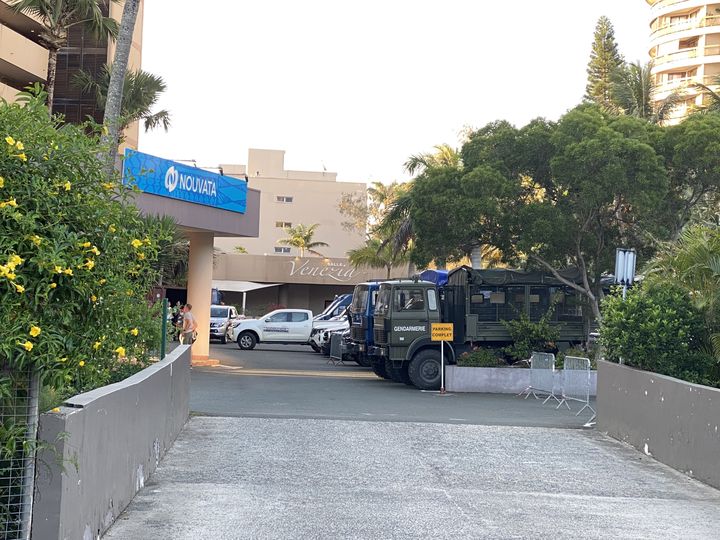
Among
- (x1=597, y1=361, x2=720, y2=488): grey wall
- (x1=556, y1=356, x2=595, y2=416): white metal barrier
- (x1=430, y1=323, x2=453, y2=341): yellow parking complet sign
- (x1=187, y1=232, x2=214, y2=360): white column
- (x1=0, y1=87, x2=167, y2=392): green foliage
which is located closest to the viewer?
(x1=0, y1=87, x2=167, y2=392): green foliage

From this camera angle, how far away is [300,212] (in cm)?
8644

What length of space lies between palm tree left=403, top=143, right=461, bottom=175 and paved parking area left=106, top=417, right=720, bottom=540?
94.2ft

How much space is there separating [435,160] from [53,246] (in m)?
43.6

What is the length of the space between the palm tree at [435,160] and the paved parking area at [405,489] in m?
28.7

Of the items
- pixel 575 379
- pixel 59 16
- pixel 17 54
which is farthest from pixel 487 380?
pixel 17 54

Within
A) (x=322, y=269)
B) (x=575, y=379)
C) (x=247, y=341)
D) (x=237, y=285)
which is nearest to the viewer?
(x=575, y=379)

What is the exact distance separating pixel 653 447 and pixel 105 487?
818cm

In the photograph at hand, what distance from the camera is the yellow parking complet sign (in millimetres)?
22984

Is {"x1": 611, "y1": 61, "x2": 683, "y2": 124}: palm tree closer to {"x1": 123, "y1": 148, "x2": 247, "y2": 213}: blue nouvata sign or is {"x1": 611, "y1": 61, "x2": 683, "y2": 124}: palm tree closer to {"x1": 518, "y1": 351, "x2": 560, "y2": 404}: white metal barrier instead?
{"x1": 123, "y1": 148, "x2": 247, "y2": 213}: blue nouvata sign

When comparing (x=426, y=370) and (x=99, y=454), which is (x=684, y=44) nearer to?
(x=426, y=370)

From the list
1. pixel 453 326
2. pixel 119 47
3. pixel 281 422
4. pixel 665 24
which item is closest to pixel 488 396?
pixel 453 326

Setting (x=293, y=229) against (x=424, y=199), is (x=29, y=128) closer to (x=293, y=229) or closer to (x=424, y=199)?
(x=424, y=199)

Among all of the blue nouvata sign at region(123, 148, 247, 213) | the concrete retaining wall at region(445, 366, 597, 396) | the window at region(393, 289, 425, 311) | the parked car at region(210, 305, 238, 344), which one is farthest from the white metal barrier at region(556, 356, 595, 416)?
the parked car at region(210, 305, 238, 344)

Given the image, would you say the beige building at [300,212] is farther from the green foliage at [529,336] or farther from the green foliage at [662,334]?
the green foliage at [662,334]
